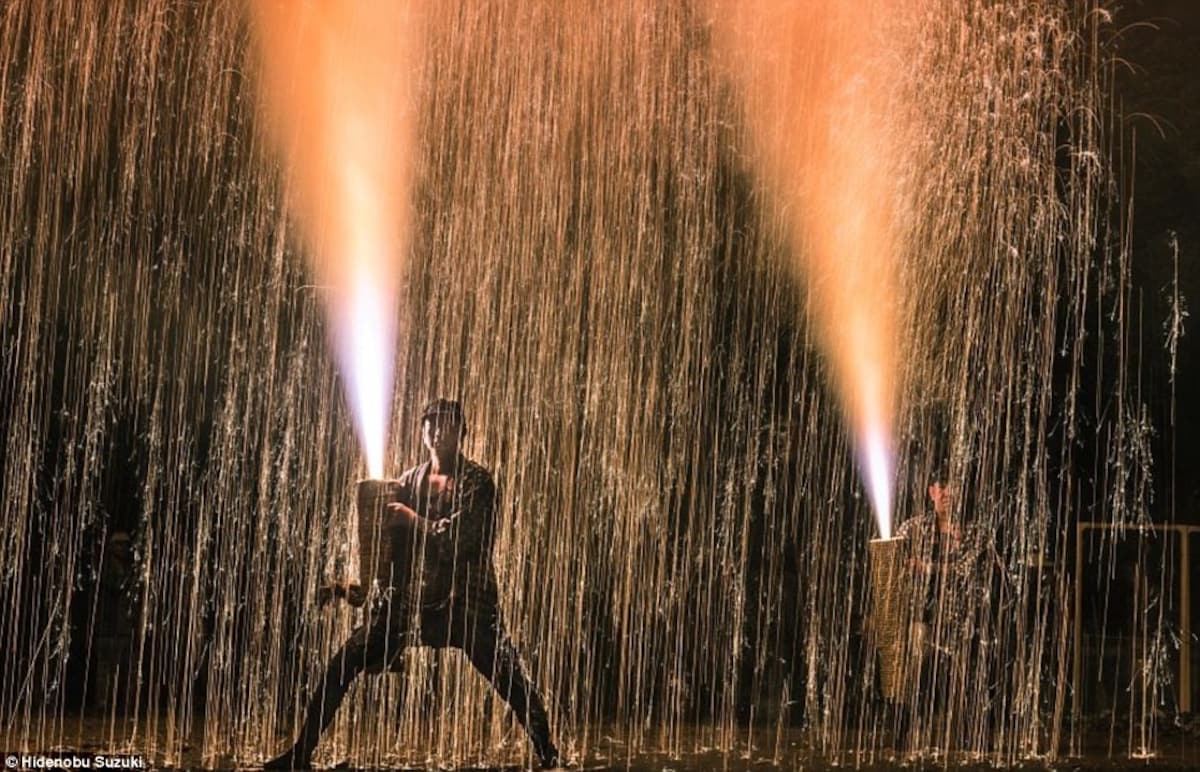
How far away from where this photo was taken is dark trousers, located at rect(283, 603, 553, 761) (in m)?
8.37

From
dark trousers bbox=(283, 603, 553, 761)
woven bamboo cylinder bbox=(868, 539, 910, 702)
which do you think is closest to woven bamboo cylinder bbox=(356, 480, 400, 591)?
dark trousers bbox=(283, 603, 553, 761)

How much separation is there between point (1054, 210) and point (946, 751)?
21.9ft

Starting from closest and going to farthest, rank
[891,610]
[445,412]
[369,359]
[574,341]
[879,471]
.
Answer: [445,412] < [891,610] < [369,359] < [879,471] < [574,341]

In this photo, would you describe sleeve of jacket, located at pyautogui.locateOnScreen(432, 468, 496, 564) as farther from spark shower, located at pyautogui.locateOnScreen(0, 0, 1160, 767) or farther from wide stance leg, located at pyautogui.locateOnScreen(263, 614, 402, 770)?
spark shower, located at pyautogui.locateOnScreen(0, 0, 1160, 767)

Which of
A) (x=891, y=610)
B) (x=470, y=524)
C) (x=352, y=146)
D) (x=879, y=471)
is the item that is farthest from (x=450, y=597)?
(x=879, y=471)

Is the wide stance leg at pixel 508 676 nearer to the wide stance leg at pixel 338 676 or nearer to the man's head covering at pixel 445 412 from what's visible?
the wide stance leg at pixel 338 676

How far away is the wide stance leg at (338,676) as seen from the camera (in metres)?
8.20

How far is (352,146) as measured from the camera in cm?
1302

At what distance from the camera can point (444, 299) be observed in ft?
48.1

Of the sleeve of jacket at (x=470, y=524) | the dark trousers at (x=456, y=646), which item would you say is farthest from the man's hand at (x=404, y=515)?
the dark trousers at (x=456, y=646)

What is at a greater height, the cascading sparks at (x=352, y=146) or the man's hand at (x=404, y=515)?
the cascading sparks at (x=352, y=146)

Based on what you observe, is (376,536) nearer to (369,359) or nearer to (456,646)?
(456,646)

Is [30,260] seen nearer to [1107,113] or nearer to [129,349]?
[129,349]

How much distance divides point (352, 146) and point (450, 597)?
560 cm
